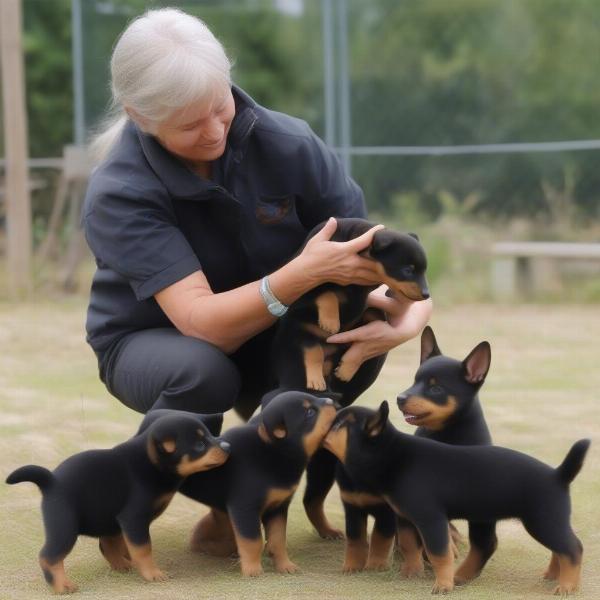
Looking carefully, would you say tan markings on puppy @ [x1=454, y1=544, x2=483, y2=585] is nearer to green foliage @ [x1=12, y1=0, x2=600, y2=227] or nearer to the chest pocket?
the chest pocket

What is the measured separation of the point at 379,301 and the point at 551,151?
8663 millimetres

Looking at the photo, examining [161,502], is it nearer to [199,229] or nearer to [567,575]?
[199,229]

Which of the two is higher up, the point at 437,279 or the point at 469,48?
the point at 469,48

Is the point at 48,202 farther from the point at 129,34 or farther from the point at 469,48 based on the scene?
the point at 129,34

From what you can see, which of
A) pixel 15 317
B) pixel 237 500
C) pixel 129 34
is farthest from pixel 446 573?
pixel 15 317

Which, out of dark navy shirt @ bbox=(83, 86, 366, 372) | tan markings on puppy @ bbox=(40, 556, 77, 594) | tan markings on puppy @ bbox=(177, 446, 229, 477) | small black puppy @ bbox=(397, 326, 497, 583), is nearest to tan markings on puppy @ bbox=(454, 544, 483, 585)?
small black puppy @ bbox=(397, 326, 497, 583)

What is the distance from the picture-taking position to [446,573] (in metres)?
3.67

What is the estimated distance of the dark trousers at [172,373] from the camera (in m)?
4.21

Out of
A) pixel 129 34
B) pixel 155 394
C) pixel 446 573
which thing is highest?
pixel 129 34

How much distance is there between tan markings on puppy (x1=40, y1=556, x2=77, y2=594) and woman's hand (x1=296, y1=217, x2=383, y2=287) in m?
1.15

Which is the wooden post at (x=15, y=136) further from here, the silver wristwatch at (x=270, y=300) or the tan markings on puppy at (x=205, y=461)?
the tan markings on puppy at (x=205, y=461)

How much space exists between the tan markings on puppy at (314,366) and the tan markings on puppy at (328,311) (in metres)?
0.10

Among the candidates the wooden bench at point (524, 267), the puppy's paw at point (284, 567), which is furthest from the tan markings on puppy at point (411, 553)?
the wooden bench at point (524, 267)

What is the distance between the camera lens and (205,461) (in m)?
3.78
